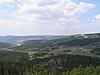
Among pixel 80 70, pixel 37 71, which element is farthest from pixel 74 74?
pixel 37 71

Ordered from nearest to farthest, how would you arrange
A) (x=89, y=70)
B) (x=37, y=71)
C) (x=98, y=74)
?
(x=37, y=71) → (x=98, y=74) → (x=89, y=70)

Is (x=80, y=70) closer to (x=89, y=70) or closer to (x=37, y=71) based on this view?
(x=89, y=70)

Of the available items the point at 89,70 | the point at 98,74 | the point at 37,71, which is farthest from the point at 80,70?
the point at 37,71

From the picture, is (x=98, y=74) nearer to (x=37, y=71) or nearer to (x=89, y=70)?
(x=89, y=70)

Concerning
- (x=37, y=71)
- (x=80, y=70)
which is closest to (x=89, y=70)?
(x=80, y=70)

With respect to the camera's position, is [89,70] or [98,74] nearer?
[98,74]

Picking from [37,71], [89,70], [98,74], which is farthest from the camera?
[89,70]

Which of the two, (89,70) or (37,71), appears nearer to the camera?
(37,71)
